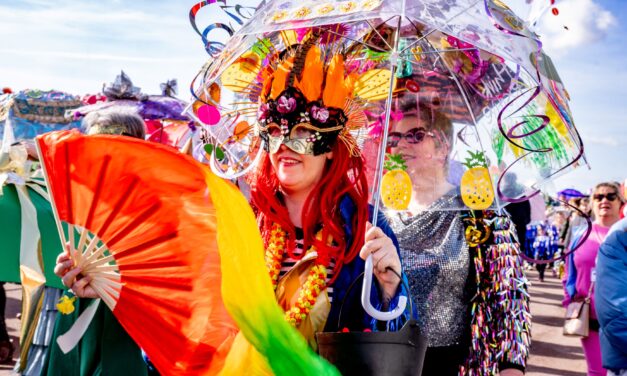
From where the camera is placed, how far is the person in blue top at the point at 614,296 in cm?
416

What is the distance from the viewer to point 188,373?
217cm

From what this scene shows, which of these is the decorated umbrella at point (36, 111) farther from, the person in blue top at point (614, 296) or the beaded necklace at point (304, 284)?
the beaded necklace at point (304, 284)

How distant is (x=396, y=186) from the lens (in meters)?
3.32

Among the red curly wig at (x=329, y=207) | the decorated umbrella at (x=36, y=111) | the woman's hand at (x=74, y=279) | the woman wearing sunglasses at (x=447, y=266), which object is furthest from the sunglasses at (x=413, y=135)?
the decorated umbrella at (x=36, y=111)

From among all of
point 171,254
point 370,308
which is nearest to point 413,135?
point 370,308

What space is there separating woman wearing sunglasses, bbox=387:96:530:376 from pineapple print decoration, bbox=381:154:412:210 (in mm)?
29

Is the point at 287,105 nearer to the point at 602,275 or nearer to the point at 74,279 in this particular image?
the point at 74,279

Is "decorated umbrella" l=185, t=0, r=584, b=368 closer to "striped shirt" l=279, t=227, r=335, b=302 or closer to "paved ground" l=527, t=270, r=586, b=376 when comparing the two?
"striped shirt" l=279, t=227, r=335, b=302

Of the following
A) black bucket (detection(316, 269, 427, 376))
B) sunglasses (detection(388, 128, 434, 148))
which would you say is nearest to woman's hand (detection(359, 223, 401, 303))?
black bucket (detection(316, 269, 427, 376))

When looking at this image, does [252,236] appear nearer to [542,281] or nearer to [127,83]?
[127,83]

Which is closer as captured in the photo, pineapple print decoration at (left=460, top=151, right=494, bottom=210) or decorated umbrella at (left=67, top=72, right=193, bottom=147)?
pineapple print decoration at (left=460, top=151, right=494, bottom=210)

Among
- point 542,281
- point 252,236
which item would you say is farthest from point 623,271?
point 542,281

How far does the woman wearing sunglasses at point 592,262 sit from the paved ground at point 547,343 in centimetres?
229

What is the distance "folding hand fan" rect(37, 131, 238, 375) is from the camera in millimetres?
2223
